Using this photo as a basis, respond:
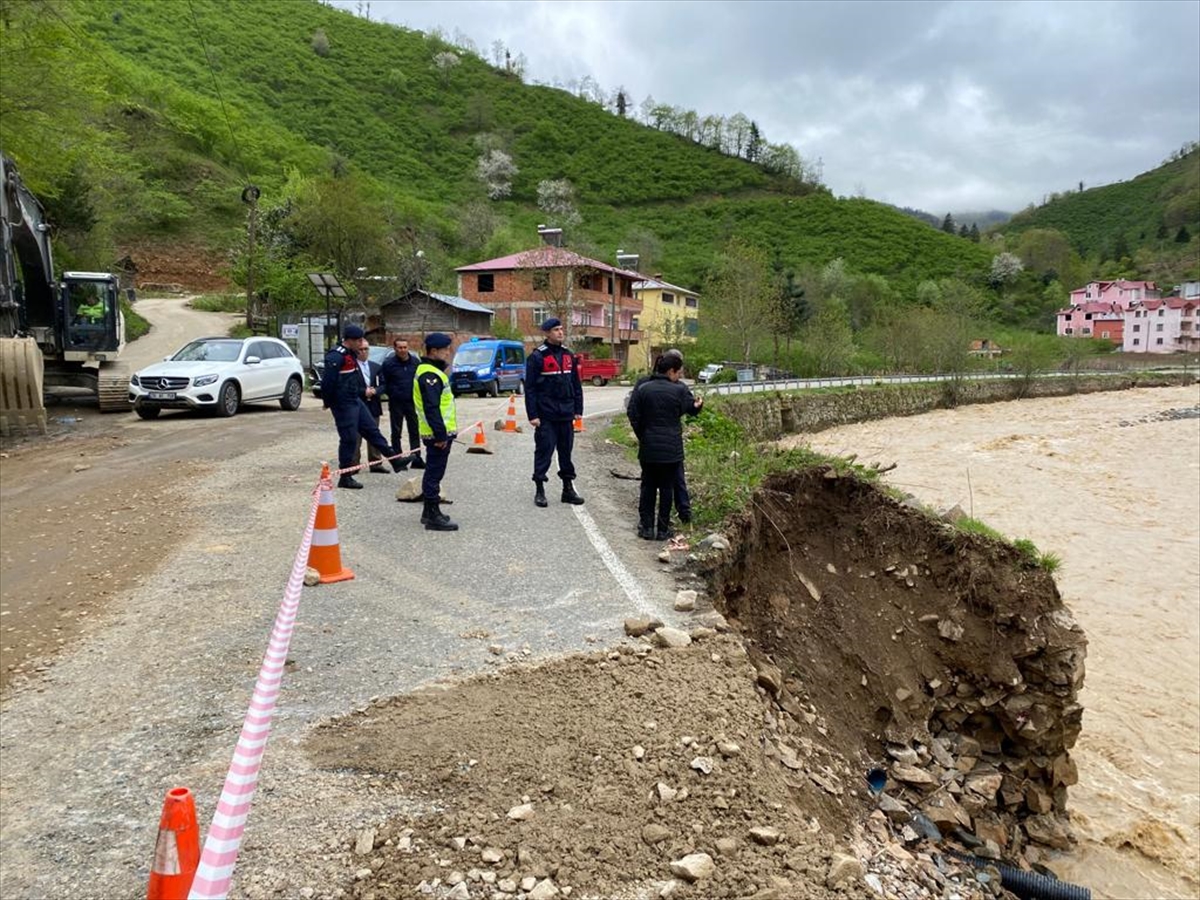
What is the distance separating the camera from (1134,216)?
150 metres

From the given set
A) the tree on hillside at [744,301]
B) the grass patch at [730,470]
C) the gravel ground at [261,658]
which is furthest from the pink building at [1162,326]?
the gravel ground at [261,658]

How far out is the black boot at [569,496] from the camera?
354 inches

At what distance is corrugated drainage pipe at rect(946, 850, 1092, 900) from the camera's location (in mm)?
4441

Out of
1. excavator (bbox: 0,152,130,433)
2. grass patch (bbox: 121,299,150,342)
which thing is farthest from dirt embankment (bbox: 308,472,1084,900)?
grass patch (bbox: 121,299,150,342)

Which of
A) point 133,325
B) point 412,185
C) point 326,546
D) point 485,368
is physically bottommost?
point 326,546

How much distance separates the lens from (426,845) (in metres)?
2.79

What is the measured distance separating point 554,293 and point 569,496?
41.7 meters

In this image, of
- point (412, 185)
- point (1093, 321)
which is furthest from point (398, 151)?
point (1093, 321)

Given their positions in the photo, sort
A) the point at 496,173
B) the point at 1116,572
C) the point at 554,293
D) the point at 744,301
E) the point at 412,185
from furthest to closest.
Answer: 1. the point at 496,173
2. the point at 412,185
3. the point at 554,293
4. the point at 744,301
5. the point at 1116,572

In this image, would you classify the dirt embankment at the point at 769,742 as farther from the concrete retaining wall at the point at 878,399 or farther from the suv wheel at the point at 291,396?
the concrete retaining wall at the point at 878,399

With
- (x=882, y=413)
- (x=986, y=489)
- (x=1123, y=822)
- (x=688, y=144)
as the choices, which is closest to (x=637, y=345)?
(x=882, y=413)

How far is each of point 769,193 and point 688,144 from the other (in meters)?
21.4

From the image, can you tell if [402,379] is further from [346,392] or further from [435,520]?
[435,520]

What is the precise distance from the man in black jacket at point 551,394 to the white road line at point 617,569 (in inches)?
34.0
